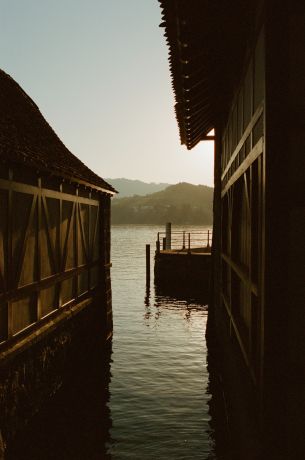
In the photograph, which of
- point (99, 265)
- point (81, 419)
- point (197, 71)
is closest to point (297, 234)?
point (197, 71)

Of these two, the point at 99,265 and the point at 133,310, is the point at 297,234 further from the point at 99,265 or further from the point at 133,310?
the point at 133,310

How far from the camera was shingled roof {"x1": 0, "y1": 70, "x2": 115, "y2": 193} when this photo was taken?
8523mm

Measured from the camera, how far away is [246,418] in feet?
20.1

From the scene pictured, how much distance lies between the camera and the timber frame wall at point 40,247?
841 cm

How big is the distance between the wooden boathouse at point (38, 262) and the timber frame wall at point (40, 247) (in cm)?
2

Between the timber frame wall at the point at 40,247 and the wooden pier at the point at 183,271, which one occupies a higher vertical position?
the timber frame wall at the point at 40,247

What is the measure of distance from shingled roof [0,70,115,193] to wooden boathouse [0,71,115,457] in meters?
0.03

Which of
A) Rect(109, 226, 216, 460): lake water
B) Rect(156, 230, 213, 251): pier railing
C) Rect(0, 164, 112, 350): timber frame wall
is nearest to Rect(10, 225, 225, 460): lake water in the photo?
Rect(109, 226, 216, 460): lake water

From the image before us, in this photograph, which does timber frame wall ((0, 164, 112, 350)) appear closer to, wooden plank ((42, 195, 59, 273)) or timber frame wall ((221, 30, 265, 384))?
wooden plank ((42, 195, 59, 273))

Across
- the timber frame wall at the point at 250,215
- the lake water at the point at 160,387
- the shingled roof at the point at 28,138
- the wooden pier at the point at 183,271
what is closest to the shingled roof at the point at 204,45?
the timber frame wall at the point at 250,215

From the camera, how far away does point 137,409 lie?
11906 mm

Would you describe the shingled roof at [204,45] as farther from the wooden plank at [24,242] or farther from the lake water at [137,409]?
the lake water at [137,409]

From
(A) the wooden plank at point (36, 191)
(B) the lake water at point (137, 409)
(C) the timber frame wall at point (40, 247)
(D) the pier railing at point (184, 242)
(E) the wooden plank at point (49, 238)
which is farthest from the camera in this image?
(D) the pier railing at point (184, 242)

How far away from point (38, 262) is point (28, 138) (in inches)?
112
